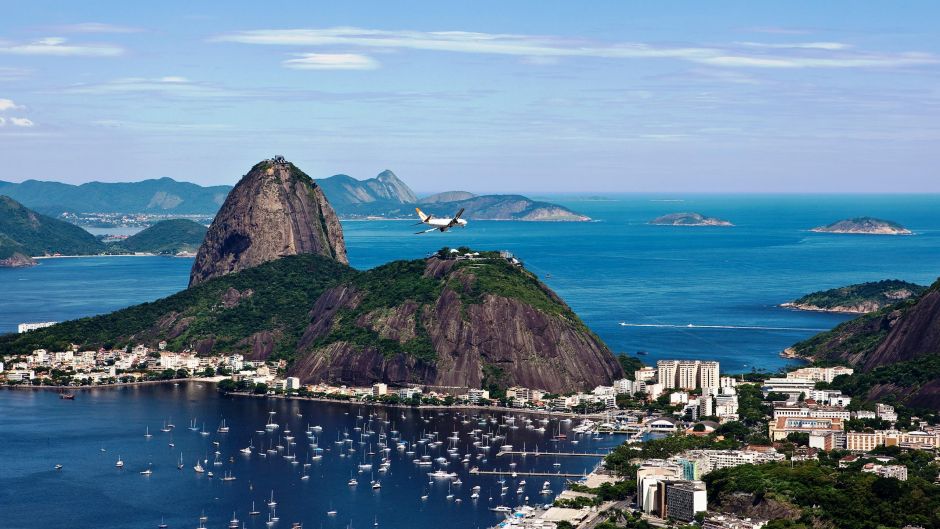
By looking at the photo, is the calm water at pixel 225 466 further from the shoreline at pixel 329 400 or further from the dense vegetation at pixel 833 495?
the dense vegetation at pixel 833 495

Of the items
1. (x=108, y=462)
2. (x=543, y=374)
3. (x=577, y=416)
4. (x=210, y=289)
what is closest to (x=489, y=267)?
(x=543, y=374)

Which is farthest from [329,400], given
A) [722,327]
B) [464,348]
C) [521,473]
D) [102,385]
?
[722,327]

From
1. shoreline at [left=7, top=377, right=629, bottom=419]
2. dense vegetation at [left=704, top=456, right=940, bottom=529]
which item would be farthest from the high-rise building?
dense vegetation at [left=704, top=456, right=940, bottom=529]

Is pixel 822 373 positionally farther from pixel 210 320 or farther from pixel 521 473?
pixel 210 320

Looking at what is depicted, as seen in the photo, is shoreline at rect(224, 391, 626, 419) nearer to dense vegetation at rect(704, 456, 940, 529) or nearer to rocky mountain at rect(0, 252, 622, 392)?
rocky mountain at rect(0, 252, 622, 392)

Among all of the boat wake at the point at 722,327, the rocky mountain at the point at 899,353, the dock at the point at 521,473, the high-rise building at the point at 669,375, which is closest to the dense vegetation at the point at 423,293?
the high-rise building at the point at 669,375

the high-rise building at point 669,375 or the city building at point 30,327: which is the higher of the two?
the city building at point 30,327
